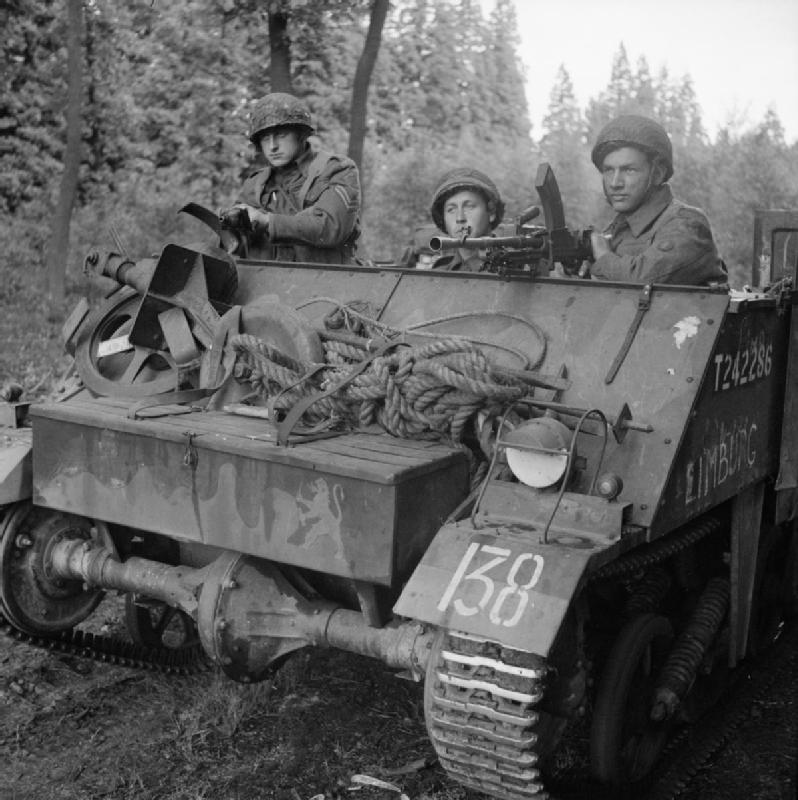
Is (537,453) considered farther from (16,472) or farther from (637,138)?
(16,472)

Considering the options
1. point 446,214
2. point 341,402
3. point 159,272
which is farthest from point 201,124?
point 341,402

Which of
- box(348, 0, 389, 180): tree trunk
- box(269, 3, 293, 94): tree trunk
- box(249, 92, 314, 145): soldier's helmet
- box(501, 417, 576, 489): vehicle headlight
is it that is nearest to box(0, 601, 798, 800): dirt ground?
box(501, 417, 576, 489): vehicle headlight

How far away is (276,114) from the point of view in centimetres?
573

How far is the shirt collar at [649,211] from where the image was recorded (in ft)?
15.5

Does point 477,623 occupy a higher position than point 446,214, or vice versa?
point 446,214

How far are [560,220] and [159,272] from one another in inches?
66.1

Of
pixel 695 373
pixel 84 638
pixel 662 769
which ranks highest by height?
pixel 695 373

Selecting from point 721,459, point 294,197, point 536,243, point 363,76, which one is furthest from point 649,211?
point 363,76

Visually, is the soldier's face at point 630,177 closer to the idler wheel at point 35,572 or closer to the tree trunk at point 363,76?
the idler wheel at point 35,572

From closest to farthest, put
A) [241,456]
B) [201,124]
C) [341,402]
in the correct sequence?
1. [241,456]
2. [341,402]
3. [201,124]

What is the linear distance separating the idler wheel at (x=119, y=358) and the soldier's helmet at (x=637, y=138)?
2069mm

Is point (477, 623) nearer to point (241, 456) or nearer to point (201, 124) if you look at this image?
point (241, 456)

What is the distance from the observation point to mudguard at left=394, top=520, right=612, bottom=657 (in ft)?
Answer: 9.76

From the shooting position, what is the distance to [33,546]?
4.37m
